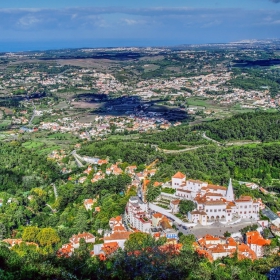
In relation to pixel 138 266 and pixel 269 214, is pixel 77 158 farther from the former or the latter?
pixel 138 266

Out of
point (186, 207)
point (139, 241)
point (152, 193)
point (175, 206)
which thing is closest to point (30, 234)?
point (139, 241)

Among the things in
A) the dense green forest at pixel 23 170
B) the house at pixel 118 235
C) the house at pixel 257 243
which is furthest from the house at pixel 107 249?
the dense green forest at pixel 23 170

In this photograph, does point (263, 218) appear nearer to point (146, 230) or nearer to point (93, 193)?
point (146, 230)

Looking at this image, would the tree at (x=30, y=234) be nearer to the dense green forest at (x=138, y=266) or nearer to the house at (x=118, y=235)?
the house at (x=118, y=235)

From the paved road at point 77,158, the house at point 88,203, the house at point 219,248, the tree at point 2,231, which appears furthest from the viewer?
the paved road at point 77,158

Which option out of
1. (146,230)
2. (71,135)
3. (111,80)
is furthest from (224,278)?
(111,80)

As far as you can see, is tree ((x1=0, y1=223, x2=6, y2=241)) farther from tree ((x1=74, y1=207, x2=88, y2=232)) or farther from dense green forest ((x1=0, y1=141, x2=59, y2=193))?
dense green forest ((x1=0, y1=141, x2=59, y2=193))
